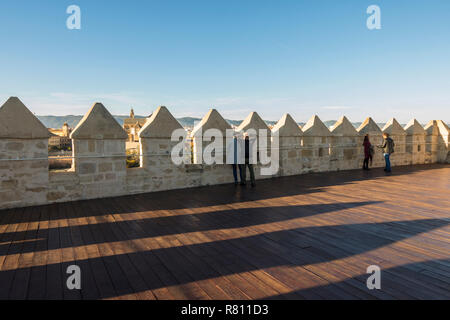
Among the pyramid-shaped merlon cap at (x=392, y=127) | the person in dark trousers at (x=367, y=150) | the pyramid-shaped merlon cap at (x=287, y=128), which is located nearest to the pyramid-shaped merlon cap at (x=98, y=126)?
the pyramid-shaped merlon cap at (x=287, y=128)

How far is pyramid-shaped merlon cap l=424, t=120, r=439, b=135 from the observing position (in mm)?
14148

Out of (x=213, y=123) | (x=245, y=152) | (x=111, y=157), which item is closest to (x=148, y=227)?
(x=111, y=157)

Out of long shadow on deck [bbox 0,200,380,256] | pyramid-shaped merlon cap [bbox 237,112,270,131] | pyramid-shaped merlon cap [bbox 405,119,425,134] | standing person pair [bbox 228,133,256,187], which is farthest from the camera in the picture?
pyramid-shaped merlon cap [bbox 405,119,425,134]

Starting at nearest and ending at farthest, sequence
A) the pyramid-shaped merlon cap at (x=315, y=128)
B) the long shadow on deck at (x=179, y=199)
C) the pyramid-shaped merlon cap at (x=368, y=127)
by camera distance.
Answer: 1. the long shadow on deck at (x=179, y=199)
2. the pyramid-shaped merlon cap at (x=315, y=128)
3. the pyramid-shaped merlon cap at (x=368, y=127)

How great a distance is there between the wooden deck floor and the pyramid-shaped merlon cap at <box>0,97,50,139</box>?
152cm

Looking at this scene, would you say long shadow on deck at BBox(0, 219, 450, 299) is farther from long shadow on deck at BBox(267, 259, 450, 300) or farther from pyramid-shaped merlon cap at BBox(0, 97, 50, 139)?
pyramid-shaped merlon cap at BBox(0, 97, 50, 139)

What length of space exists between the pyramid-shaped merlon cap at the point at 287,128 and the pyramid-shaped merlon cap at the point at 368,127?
11.7ft

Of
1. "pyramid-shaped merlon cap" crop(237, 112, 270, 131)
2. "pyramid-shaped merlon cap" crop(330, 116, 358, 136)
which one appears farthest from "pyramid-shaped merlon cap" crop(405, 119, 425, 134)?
"pyramid-shaped merlon cap" crop(237, 112, 270, 131)

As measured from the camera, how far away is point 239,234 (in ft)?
12.8

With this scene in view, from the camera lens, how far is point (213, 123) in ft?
26.5

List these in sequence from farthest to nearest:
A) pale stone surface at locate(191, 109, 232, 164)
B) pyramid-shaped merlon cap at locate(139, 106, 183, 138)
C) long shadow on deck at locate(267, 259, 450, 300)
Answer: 1. pale stone surface at locate(191, 109, 232, 164)
2. pyramid-shaped merlon cap at locate(139, 106, 183, 138)
3. long shadow on deck at locate(267, 259, 450, 300)

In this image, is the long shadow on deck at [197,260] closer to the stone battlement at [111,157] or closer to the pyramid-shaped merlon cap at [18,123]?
the stone battlement at [111,157]

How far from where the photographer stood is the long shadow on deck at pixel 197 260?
2.53 meters

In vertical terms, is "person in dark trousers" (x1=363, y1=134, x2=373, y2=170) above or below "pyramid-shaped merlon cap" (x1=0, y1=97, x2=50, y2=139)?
below
